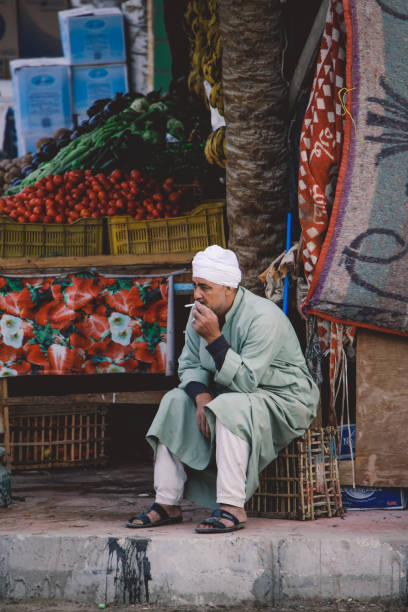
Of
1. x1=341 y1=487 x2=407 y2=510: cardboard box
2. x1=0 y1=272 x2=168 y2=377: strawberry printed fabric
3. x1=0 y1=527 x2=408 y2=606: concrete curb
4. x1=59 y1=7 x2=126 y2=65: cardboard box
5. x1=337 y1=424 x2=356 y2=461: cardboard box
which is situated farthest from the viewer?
x1=59 y1=7 x2=126 y2=65: cardboard box

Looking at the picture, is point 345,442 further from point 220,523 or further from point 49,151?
point 49,151

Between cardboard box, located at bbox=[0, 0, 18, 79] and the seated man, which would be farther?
cardboard box, located at bbox=[0, 0, 18, 79]

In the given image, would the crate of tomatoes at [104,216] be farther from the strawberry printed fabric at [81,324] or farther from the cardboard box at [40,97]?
the cardboard box at [40,97]

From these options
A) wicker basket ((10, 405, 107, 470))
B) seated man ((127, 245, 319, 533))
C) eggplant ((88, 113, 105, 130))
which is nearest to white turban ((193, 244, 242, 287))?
seated man ((127, 245, 319, 533))

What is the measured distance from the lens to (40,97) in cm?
973

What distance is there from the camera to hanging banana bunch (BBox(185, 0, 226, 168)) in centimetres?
568

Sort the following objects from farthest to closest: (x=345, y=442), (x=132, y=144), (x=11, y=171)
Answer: (x=11, y=171) → (x=132, y=144) → (x=345, y=442)

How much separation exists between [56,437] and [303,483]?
2.66m

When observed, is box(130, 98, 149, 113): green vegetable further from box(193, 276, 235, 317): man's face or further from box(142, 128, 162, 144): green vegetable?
box(193, 276, 235, 317): man's face

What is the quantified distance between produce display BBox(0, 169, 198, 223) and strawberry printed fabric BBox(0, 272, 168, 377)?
24.2 inches

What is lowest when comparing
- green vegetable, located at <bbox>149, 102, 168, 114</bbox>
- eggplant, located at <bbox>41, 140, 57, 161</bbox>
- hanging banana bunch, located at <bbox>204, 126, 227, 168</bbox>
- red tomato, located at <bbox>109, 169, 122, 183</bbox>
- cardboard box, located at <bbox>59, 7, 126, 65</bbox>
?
red tomato, located at <bbox>109, 169, 122, 183</bbox>

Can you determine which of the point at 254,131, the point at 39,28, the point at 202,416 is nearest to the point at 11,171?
the point at 39,28

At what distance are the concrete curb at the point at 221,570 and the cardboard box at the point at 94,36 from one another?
7.48 m

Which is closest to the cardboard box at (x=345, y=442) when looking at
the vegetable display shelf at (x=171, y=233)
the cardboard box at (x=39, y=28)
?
the vegetable display shelf at (x=171, y=233)
